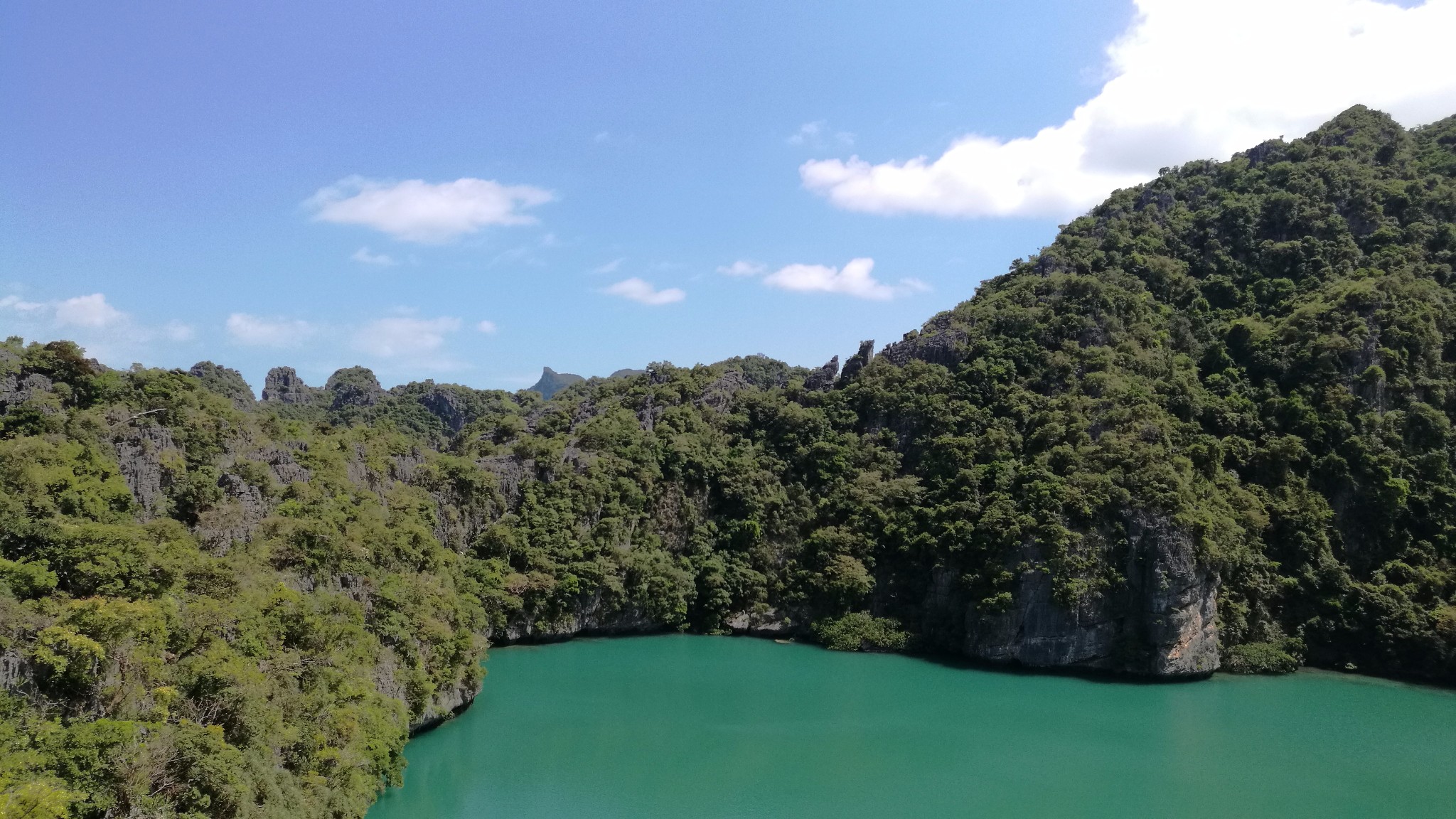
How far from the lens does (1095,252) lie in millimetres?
43562

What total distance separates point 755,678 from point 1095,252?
26668mm

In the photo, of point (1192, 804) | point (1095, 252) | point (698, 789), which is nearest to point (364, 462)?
point (698, 789)

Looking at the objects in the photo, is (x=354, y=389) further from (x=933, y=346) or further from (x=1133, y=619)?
(x=1133, y=619)

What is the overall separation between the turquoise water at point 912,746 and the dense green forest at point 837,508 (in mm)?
1826

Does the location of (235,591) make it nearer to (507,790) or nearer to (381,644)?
(381,644)

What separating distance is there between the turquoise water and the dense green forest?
183 cm

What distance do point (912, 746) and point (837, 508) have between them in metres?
15.2

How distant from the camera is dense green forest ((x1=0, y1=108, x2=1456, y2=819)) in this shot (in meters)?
14.6

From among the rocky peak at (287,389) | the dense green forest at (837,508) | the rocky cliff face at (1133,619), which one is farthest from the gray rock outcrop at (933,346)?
the rocky peak at (287,389)

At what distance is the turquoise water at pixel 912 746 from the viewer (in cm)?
1923

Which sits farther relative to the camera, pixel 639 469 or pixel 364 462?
pixel 639 469

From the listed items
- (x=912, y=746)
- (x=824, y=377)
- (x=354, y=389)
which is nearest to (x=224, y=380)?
(x=354, y=389)

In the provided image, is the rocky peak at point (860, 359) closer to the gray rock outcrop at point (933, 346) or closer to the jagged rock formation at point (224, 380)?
the gray rock outcrop at point (933, 346)

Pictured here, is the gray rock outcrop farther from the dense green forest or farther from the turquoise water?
the turquoise water
